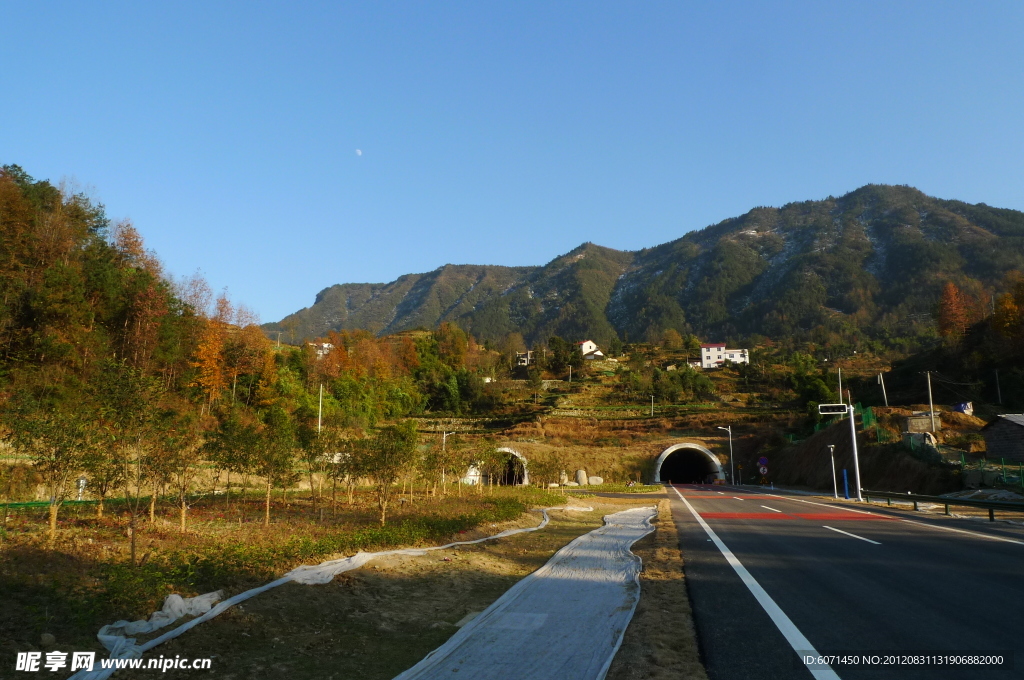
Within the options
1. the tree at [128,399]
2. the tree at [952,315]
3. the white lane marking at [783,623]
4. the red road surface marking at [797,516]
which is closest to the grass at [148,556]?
the tree at [128,399]

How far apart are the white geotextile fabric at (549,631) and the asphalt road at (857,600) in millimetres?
921

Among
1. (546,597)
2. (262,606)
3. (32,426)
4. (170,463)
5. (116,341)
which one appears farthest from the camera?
(116,341)

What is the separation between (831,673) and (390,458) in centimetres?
1450

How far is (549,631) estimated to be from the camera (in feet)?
19.3

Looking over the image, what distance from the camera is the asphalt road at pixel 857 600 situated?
16.0 ft

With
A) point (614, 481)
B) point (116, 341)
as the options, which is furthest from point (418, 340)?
point (116, 341)

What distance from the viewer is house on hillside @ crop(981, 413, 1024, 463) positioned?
2967 cm

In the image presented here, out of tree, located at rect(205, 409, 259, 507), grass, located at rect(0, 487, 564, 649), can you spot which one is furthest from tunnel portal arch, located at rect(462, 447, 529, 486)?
grass, located at rect(0, 487, 564, 649)

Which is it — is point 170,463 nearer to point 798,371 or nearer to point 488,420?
point 488,420

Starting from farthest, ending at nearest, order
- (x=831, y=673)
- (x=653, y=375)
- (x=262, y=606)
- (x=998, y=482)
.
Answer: (x=653, y=375)
(x=998, y=482)
(x=262, y=606)
(x=831, y=673)

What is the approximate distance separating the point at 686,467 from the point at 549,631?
241ft

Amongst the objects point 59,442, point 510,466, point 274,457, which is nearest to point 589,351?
point 510,466

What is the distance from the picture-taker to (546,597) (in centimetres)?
739

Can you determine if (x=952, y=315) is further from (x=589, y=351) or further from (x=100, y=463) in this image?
(x=100, y=463)
